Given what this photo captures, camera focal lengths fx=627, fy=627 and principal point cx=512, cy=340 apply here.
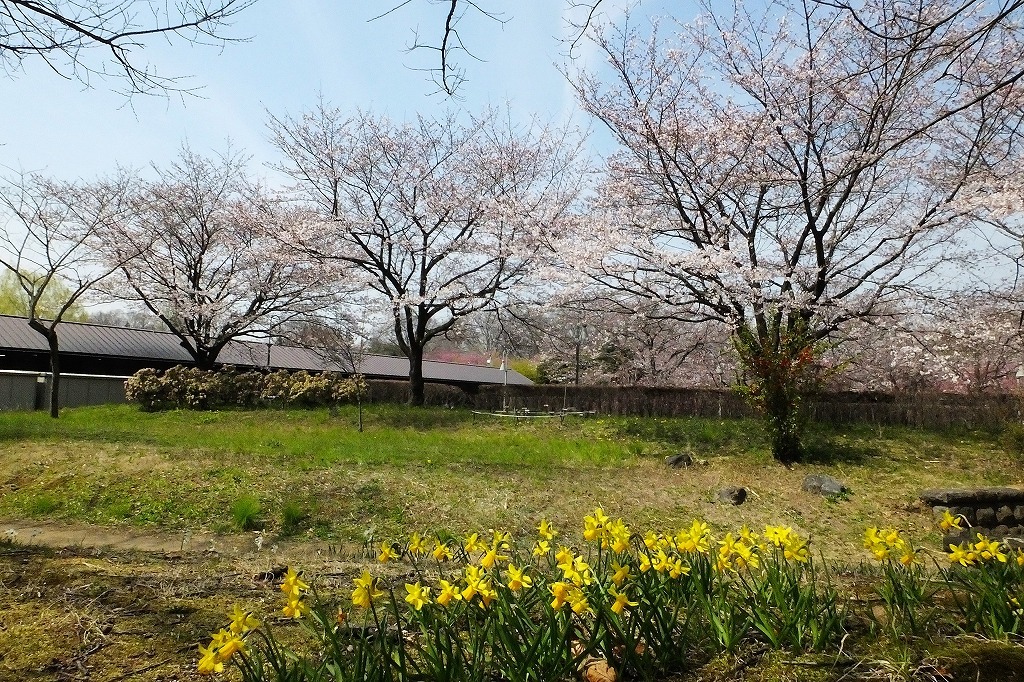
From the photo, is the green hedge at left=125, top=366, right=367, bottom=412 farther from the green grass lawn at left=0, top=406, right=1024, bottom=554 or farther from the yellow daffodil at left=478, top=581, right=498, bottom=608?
the yellow daffodil at left=478, top=581, right=498, bottom=608

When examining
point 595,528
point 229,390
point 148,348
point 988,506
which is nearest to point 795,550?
point 595,528

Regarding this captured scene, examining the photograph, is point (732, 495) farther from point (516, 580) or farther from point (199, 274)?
point (199, 274)

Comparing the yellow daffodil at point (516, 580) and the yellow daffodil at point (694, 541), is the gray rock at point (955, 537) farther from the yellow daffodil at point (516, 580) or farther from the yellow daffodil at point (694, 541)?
the yellow daffodil at point (516, 580)

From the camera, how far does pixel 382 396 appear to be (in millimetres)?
18172

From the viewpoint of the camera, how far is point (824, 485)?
7.77m

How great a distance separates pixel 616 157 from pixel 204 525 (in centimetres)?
954

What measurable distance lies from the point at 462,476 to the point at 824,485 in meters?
4.50

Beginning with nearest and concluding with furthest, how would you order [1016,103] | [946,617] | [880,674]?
1. [880,674]
2. [946,617]
3. [1016,103]

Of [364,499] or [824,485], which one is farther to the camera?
[824,485]

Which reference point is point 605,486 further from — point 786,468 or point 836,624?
point 836,624

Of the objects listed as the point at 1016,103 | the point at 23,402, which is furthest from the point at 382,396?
the point at 1016,103

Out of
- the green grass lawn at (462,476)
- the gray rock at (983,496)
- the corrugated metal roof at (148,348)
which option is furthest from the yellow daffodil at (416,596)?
the corrugated metal roof at (148,348)

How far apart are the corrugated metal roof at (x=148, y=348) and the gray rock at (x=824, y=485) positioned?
Answer: 11.9 m

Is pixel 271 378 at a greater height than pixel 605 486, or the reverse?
pixel 271 378
